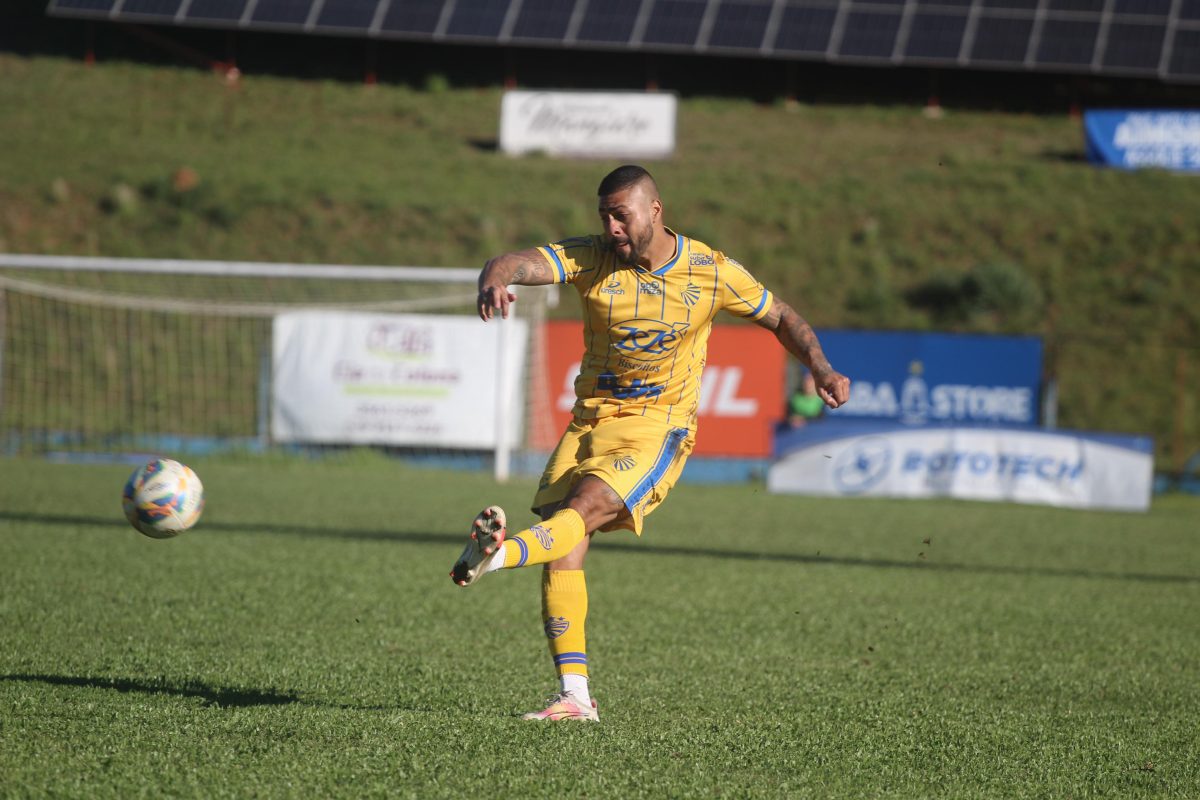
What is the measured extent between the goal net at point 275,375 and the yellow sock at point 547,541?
43.9 feet

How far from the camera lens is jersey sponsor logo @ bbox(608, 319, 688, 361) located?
16.3 feet

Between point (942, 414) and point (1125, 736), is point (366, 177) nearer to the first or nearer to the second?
point (942, 414)

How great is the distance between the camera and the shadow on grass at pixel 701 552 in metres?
10.6

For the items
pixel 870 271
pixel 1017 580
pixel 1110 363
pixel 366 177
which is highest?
pixel 366 177

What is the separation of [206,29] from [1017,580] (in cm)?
3463

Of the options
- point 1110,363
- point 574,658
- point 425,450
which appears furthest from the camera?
point 1110,363

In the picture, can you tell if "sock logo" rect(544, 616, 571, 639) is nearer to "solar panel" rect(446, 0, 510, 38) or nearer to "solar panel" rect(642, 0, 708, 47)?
"solar panel" rect(642, 0, 708, 47)

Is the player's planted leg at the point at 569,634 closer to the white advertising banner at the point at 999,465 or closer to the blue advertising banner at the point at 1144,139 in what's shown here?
the white advertising banner at the point at 999,465

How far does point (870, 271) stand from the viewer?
28750 mm

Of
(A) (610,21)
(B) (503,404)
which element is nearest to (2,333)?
(B) (503,404)

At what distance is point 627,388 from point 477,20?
1196 inches

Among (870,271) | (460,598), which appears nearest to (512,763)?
(460,598)

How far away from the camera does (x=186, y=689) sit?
497 cm

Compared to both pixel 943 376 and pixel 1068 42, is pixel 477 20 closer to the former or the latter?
pixel 1068 42
